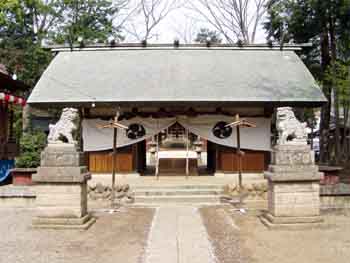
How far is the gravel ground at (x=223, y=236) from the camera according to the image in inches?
245

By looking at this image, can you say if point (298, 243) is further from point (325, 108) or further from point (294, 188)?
point (325, 108)

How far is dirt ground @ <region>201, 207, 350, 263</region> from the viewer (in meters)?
6.13

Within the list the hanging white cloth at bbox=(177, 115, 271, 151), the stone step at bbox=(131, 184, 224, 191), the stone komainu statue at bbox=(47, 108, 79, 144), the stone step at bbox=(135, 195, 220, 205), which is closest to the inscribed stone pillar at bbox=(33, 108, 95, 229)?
the stone komainu statue at bbox=(47, 108, 79, 144)

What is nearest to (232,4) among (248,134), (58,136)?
(248,134)

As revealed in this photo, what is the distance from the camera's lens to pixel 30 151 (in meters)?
13.1

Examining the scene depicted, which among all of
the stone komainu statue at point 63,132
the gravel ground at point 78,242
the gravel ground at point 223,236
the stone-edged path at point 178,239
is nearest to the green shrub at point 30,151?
the gravel ground at point 78,242

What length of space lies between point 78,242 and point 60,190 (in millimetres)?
1489

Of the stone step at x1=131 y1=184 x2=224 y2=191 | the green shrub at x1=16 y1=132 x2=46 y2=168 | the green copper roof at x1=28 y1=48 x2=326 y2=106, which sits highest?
the green copper roof at x1=28 y1=48 x2=326 y2=106

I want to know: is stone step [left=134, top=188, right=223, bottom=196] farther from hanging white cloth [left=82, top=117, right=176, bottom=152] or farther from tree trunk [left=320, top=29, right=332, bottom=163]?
tree trunk [left=320, top=29, right=332, bottom=163]

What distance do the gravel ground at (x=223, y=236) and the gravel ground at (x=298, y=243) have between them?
139 millimetres

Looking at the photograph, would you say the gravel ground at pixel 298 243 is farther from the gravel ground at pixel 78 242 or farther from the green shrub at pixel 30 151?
the green shrub at pixel 30 151

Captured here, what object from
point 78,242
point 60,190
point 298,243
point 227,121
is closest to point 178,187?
point 227,121

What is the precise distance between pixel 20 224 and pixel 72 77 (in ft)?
22.0

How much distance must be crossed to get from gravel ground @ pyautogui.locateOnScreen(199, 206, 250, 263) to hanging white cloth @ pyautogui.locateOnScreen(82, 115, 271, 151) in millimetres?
3975
